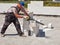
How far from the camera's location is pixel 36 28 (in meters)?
10.8

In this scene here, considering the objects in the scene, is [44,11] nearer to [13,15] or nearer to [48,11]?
[48,11]

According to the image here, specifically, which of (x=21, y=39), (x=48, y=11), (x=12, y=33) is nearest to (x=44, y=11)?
(x=48, y=11)

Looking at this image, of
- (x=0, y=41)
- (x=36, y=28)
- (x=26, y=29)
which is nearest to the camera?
(x=0, y=41)

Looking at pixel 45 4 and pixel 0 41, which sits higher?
pixel 0 41

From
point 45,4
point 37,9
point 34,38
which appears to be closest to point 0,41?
point 34,38

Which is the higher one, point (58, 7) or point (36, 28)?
point (36, 28)

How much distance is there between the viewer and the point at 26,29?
454 inches

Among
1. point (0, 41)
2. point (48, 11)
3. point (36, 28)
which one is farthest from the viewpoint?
point (48, 11)

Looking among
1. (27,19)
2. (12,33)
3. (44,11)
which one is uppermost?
(27,19)

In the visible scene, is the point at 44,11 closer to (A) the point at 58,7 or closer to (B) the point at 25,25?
(A) the point at 58,7

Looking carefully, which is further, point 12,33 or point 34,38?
point 12,33

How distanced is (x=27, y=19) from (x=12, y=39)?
102 cm

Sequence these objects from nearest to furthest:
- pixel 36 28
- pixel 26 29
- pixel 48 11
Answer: pixel 36 28, pixel 26 29, pixel 48 11

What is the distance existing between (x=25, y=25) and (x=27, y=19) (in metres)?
0.81
